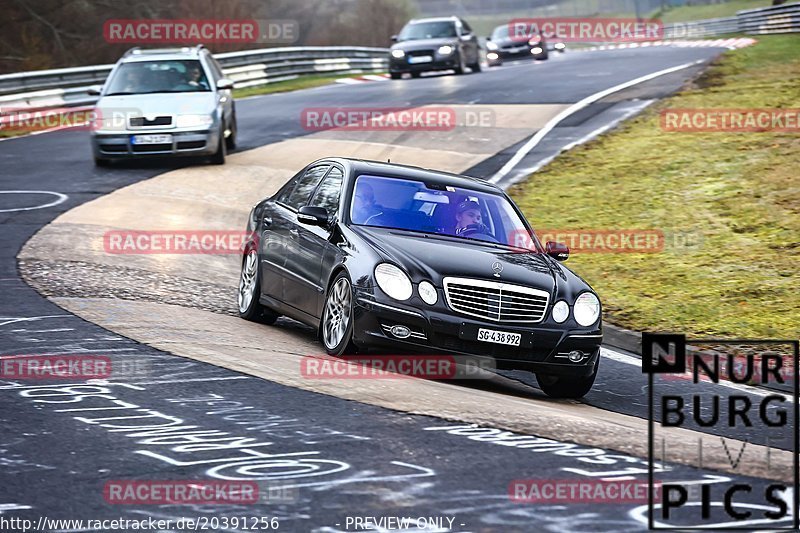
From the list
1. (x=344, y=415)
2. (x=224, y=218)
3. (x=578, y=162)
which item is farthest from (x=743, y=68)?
(x=344, y=415)

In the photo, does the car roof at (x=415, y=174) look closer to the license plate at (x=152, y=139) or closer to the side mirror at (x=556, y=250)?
the side mirror at (x=556, y=250)

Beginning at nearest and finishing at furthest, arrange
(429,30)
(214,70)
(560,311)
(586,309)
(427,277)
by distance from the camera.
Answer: (427,277), (560,311), (586,309), (214,70), (429,30)

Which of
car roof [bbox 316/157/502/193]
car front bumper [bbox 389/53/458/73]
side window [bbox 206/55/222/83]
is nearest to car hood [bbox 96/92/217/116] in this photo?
side window [bbox 206/55/222/83]

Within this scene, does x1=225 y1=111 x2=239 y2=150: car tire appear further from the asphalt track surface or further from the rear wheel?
the asphalt track surface

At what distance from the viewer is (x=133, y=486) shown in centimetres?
618

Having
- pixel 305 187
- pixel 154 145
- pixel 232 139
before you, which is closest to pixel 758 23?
pixel 232 139

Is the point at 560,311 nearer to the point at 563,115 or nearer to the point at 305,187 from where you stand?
the point at 305,187

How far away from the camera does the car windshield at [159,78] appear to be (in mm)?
21578

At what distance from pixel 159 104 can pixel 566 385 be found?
12715mm

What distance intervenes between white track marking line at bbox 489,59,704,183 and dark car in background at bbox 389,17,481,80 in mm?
6859

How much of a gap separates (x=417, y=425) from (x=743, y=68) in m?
27.3

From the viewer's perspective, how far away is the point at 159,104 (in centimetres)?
2102

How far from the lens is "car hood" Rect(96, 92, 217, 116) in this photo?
20.9m

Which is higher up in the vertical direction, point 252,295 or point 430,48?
point 430,48
